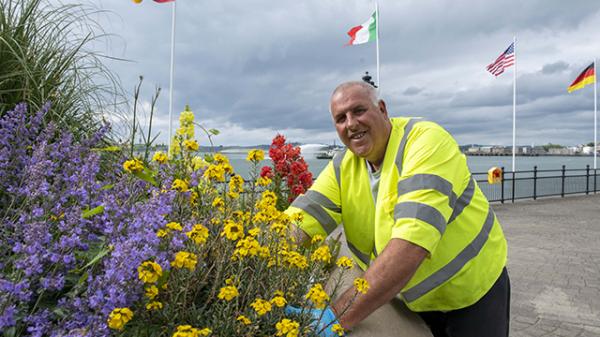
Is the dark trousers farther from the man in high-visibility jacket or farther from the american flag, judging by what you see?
the american flag

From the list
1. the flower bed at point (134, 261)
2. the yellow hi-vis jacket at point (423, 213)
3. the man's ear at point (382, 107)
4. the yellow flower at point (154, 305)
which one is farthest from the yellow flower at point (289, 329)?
the man's ear at point (382, 107)

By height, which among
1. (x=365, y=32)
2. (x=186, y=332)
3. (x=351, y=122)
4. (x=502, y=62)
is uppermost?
(x=365, y=32)

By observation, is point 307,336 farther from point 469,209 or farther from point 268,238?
point 469,209

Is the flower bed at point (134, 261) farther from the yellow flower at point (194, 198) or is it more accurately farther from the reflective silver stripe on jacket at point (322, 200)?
the reflective silver stripe on jacket at point (322, 200)

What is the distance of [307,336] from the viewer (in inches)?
61.5

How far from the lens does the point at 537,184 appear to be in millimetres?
20000

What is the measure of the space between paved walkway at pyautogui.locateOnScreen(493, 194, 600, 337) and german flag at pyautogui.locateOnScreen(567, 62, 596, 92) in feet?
36.7

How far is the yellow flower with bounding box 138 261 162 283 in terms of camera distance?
114cm

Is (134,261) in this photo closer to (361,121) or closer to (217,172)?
(217,172)

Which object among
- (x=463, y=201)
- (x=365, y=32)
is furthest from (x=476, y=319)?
(x=365, y=32)

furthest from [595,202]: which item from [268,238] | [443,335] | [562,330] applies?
[268,238]

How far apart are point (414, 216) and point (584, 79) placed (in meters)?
26.1

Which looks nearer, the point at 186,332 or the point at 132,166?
the point at 186,332

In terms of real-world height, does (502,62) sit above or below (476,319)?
above
